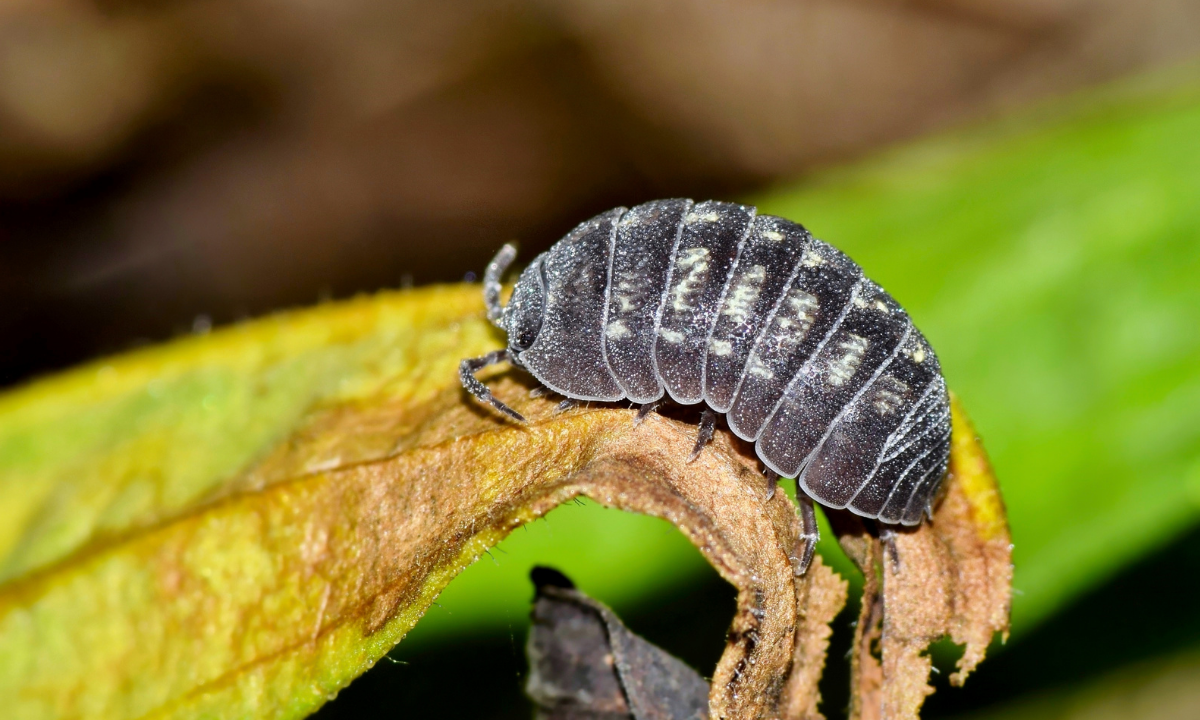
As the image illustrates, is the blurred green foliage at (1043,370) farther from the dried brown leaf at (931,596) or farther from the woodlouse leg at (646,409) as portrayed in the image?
the dried brown leaf at (931,596)

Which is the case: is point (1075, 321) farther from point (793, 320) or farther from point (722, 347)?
point (722, 347)

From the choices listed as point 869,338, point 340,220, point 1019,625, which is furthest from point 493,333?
point 340,220

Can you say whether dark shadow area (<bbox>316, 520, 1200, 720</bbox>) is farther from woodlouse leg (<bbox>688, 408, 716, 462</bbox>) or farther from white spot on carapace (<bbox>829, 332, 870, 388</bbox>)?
white spot on carapace (<bbox>829, 332, 870, 388</bbox>)

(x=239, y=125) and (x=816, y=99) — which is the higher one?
(x=816, y=99)

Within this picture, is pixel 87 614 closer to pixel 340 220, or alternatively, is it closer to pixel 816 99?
pixel 340 220

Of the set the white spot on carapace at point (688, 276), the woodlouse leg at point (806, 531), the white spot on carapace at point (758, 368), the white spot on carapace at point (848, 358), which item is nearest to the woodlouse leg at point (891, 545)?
the woodlouse leg at point (806, 531)

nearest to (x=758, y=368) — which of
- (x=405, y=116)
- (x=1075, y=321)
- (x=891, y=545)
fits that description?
(x=891, y=545)

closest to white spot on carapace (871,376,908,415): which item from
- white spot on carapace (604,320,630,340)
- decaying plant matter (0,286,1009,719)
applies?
decaying plant matter (0,286,1009,719)
